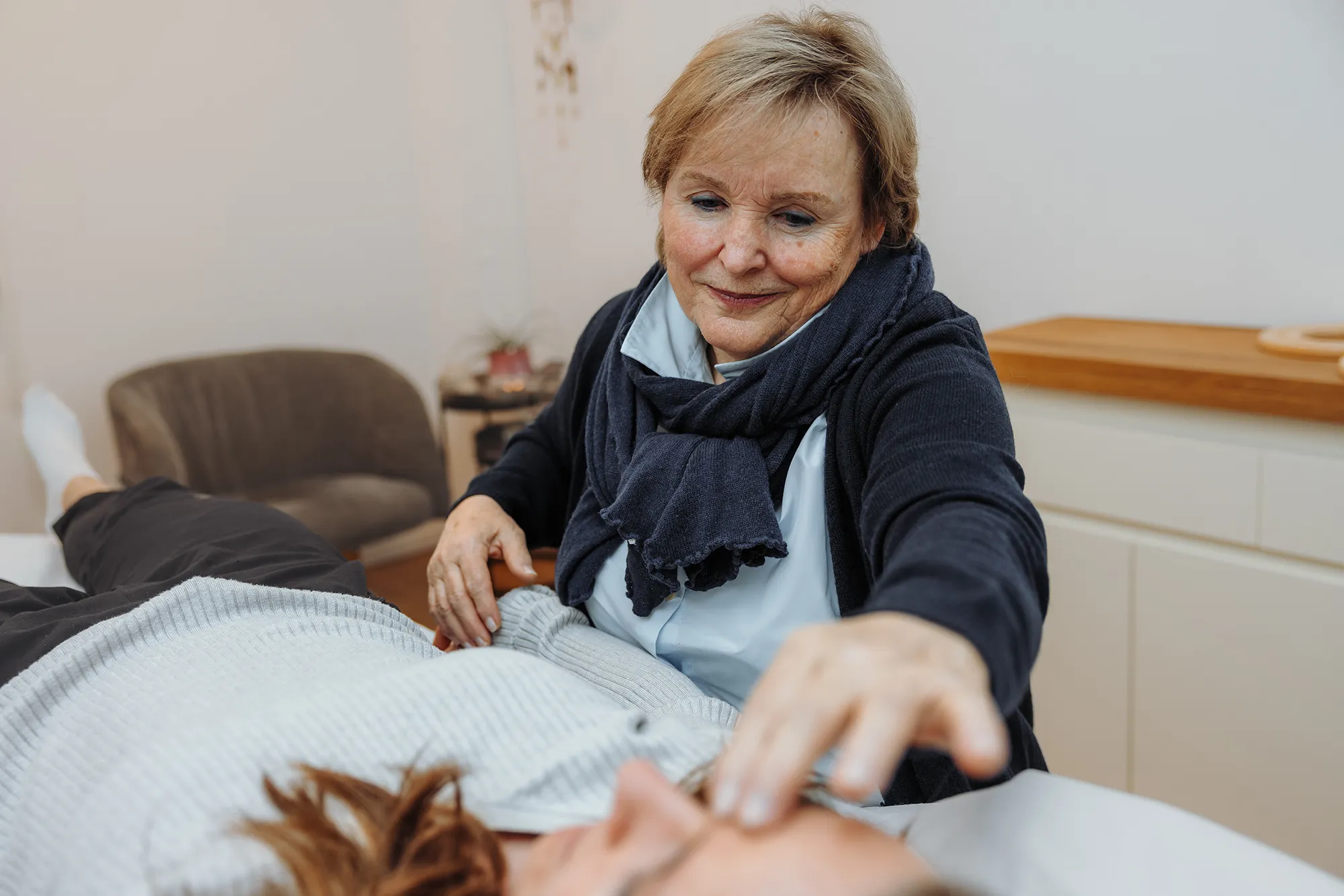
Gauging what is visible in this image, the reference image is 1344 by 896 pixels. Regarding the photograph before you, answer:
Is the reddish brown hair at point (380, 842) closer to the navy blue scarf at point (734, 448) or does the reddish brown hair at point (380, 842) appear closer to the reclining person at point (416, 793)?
the reclining person at point (416, 793)

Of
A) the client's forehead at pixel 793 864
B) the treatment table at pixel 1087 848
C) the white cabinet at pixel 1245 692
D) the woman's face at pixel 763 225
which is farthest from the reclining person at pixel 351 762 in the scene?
the white cabinet at pixel 1245 692

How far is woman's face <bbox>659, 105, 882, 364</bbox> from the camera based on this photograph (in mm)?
1166

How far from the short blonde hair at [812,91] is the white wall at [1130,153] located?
1.10m

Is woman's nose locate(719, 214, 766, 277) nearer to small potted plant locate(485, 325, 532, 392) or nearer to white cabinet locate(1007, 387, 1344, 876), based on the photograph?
white cabinet locate(1007, 387, 1344, 876)

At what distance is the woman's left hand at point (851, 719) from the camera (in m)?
0.57

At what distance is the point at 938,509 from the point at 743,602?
0.41m

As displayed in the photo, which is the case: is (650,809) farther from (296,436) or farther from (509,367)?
(296,436)

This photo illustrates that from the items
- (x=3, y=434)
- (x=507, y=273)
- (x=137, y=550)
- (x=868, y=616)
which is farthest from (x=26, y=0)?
(x=868, y=616)

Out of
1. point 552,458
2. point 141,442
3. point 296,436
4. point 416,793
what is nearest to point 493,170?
point 296,436

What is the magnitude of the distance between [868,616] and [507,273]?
3388 millimetres

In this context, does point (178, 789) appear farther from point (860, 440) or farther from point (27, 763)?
point (860, 440)

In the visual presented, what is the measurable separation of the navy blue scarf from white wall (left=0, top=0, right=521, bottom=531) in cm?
251

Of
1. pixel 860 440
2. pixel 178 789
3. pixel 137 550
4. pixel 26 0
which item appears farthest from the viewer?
pixel 26 0

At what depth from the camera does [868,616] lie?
667mm
